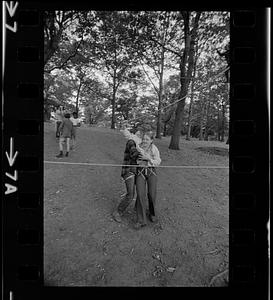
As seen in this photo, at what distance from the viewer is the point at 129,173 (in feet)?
4.08

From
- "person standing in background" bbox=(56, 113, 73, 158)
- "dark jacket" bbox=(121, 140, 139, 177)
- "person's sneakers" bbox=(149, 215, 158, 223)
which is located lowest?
"person's sneakers" bbox=(149, 215, 158, 223)

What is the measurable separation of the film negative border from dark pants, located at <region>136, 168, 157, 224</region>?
504 millimetres

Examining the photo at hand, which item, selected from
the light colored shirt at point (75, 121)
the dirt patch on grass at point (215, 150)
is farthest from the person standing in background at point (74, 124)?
the dirt patch on grass at point (215, 150)

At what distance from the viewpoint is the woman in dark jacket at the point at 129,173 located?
1.23 m

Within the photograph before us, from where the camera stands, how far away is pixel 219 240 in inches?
41.9

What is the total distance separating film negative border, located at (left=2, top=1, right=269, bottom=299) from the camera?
0.87 metres

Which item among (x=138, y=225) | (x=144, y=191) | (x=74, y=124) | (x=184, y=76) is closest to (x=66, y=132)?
(x=74, y=124)

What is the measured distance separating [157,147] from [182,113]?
0.36 meters
